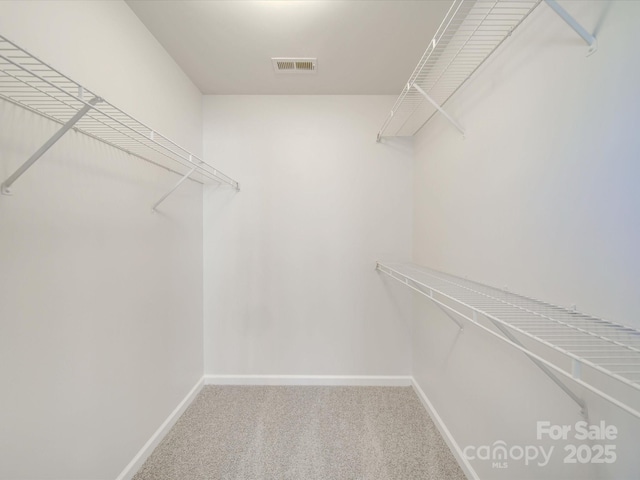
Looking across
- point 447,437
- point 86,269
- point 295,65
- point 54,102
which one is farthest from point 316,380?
point 295,65

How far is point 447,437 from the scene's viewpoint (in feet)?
5.19

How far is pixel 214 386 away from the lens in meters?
2.19

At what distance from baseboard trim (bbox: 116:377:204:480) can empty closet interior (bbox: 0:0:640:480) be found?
0.02 metres

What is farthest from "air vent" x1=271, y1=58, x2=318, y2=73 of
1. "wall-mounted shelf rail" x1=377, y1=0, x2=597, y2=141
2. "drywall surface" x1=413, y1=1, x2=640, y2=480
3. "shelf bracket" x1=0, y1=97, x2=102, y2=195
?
"shelf bracket" x1=0, y1=97, x2=102, y2=195

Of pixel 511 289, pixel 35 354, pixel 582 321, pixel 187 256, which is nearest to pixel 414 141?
pixel 511 289

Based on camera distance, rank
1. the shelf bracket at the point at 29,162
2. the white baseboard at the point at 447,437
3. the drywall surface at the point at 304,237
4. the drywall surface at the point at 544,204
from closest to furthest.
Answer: the drywall surface at the point at 544,204
the shelf bracket at the point at 29,162
the white baseboard at the point at 447,437
the drywall surface at the point at 304,237

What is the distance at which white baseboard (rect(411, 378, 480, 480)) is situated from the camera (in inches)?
53.0

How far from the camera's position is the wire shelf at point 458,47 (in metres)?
0.95

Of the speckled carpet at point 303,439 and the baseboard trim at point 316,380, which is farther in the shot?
the baseboard trim at point 316,380

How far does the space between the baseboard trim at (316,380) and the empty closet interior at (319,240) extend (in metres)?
0.02

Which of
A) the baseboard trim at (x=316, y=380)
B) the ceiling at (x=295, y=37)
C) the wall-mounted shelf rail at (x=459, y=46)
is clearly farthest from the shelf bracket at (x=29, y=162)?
the baseboard trim at (x=316, y=380)

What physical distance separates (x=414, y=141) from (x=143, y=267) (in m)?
2.12

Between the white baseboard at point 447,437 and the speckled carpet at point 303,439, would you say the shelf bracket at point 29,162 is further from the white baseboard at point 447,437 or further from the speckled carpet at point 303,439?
the white baseboard at point 447,437

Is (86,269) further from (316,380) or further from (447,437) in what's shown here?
(447,437)
